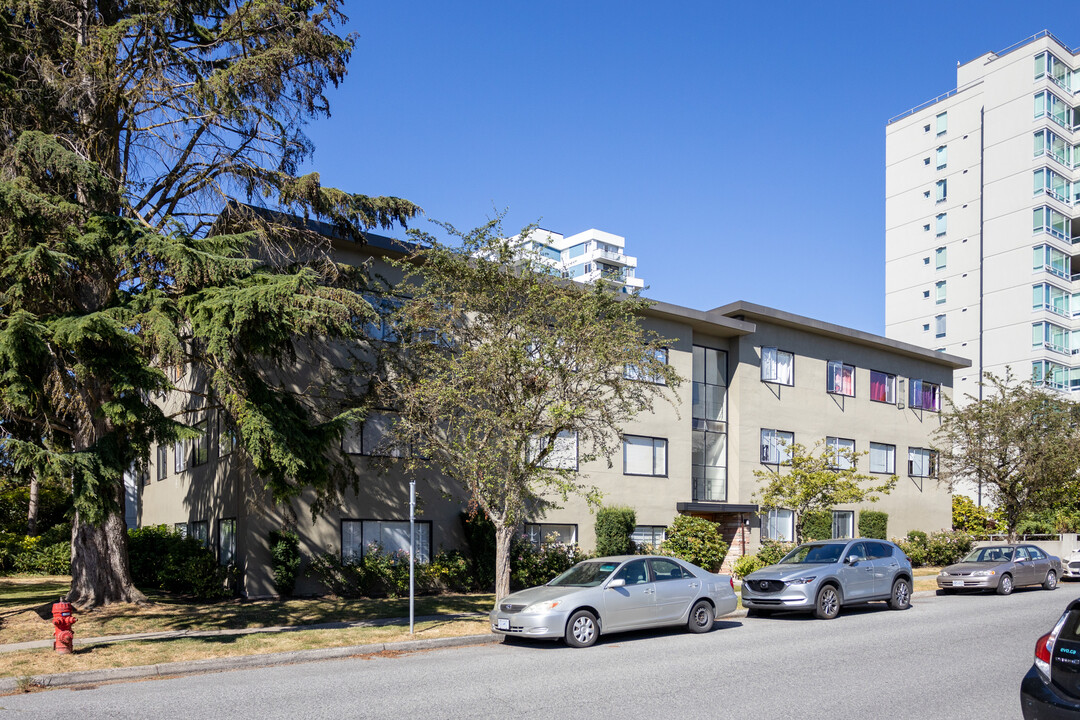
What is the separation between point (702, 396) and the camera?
2944cm

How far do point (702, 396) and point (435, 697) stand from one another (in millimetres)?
20953

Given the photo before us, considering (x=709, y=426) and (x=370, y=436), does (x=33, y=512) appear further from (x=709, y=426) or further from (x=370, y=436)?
(x=709, y=426)

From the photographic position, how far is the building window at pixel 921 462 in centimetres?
3581

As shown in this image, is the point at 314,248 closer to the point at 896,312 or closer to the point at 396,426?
the point at 396,426

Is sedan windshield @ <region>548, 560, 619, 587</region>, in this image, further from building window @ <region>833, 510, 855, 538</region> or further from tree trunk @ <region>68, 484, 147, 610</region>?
building window @ <region>833, 510, 855, 538</region>

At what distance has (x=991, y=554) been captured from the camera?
23844 millimetres

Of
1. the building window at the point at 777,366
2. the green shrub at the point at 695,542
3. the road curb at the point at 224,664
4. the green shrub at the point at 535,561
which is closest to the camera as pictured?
the road curb at the point at 224,664

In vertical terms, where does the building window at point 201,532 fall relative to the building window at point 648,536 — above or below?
above

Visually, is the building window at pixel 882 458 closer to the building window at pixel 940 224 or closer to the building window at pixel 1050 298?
the building window at pixel 1050 298

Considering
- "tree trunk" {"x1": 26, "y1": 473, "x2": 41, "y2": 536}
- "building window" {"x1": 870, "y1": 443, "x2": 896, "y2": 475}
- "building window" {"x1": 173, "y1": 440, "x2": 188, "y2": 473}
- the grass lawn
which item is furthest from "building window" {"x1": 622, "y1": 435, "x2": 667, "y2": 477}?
"tree trunk" {"x1": 26, "y1": 473, "x2": 41, "y2": 536}

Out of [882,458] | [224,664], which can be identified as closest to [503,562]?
[224,664]

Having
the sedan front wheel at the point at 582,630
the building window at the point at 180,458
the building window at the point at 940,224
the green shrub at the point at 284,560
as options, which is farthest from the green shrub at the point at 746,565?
the building window at the point at 940,224

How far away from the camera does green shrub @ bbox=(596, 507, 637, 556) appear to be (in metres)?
25.0

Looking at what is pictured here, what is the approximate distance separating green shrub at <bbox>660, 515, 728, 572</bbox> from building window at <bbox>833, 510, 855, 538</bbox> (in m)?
7.81
